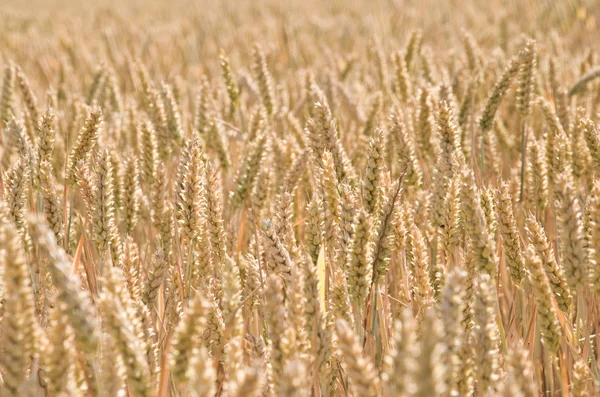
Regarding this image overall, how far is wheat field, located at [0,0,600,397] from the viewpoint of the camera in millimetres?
872

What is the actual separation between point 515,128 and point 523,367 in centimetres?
208

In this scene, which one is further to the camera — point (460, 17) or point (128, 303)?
point (460, 17)

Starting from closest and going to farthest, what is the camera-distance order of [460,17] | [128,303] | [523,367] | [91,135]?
[523,367] → [128,303] → [91,135] → [460,17]

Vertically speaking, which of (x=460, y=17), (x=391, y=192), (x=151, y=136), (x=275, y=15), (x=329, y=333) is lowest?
(x=329, y=333)

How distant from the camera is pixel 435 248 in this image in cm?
179

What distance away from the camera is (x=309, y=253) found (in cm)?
150

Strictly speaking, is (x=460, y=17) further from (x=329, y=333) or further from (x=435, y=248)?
(x=329, y=333)

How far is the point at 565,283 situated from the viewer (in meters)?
1.21

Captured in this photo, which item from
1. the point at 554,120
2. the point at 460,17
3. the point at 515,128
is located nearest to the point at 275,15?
the point at 460,17

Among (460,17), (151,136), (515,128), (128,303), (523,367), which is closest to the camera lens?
(523,367)

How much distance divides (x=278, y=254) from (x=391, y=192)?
0.27 metres

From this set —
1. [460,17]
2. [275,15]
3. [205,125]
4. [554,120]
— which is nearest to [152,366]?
[205,125]

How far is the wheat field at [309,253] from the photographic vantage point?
87cm

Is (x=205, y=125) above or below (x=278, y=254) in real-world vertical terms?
above
